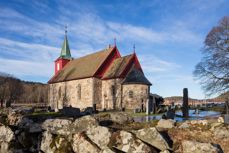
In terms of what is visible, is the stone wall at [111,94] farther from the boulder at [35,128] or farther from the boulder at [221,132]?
the boulder at [221,132]

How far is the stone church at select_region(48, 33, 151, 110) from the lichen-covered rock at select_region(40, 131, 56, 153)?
22981 mm

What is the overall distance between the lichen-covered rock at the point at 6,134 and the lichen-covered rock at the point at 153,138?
16.5 feet

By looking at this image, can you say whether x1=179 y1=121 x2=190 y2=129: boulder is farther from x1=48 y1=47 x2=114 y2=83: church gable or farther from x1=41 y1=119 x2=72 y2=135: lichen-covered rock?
x1=48 y1=47 x2=114 y2=83: church gable

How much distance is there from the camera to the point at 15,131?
1050 centimetres

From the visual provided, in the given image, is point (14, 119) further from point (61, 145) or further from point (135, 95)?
point (135, 95)

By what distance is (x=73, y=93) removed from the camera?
43094mm

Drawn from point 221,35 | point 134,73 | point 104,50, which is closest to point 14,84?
point 104,50

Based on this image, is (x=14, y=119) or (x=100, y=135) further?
(x=14, y=119)

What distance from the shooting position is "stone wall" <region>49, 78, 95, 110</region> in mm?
39344

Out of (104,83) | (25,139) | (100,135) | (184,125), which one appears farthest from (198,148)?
(104,83)

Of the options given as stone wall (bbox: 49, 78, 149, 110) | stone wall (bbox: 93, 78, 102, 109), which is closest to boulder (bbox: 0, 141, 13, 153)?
stone wall (bbox: 49, 78, 149, 110)

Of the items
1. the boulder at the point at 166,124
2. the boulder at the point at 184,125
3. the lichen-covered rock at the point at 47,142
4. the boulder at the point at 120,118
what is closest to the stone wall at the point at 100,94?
the boulder at the point at 120,118

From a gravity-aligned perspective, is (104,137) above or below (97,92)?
below

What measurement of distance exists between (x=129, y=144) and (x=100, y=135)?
3.66ft
